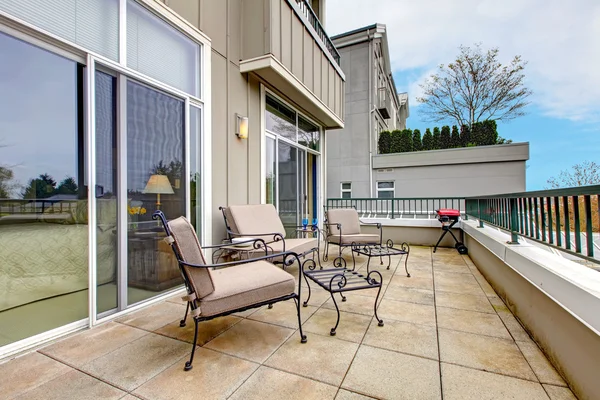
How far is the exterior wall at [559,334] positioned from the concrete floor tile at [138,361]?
2216 millimetres

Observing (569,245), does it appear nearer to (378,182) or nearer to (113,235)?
(113,235)

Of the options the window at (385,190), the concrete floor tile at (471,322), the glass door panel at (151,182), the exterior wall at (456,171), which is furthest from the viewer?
the window at (385,190)

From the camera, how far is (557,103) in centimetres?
1620

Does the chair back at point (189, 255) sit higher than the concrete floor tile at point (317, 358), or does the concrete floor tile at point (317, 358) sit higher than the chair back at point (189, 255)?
the chair back at point (189, 255)

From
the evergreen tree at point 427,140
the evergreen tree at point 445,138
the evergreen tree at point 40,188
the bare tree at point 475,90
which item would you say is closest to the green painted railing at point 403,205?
the evergreen tree at point 427,140

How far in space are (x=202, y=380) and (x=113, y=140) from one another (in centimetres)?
211

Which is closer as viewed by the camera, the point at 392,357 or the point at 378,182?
the point at 392,357

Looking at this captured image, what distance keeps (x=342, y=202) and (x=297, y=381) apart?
22.4 ft

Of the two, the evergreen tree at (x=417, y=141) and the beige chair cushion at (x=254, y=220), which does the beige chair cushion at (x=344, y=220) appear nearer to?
the beige chair cushion at (x=254, y=220)

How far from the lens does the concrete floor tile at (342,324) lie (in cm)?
215

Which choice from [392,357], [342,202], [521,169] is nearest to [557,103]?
[521,169]

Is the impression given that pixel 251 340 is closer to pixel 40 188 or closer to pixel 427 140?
pixel 40 188

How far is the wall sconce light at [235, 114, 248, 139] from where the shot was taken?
397 centimetres

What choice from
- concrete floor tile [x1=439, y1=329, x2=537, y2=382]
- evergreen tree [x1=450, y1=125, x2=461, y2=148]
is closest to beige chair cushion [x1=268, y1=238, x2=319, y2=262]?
concrete floor tile [x1=439, y1=329, x2=537, y2=382]
